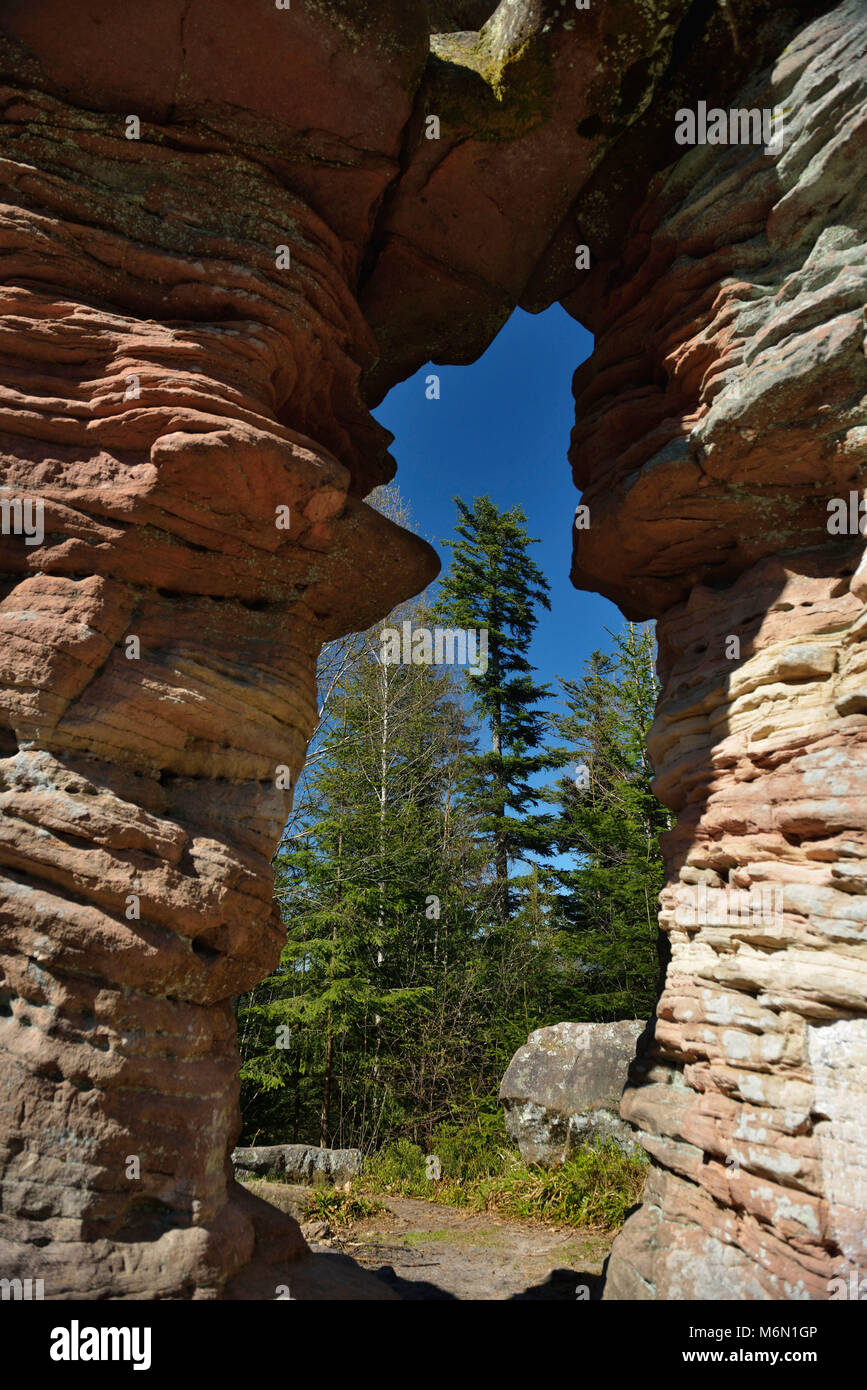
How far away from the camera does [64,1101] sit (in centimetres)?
451

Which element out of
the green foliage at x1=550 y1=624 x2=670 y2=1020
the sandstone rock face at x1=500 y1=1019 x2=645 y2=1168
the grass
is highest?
the green foliage at x1=550 y1=624 x2=670 y2=1020

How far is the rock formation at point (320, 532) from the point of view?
480 cm

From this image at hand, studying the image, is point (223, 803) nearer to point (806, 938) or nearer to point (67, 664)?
point (67, 664)

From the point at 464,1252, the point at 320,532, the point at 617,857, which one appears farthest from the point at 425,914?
the point at 320,532

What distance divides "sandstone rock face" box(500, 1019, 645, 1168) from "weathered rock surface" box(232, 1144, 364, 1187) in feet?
8.49

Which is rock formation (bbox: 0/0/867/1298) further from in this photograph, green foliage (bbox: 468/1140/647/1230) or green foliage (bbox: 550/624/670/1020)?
green foliage (bbox: 550/624/670/1020)

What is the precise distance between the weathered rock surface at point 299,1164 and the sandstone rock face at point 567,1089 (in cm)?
259

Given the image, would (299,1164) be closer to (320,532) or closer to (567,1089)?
(567,1089)

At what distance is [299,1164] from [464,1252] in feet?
10.8

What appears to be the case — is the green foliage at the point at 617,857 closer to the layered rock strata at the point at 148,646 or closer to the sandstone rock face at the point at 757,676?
the sandstone rock face at the point at 757,676

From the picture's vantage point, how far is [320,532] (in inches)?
270

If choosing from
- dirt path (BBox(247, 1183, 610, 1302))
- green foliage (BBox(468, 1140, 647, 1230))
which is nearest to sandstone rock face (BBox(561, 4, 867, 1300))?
dirt path (BBox(247, 1183, 610, 1302))

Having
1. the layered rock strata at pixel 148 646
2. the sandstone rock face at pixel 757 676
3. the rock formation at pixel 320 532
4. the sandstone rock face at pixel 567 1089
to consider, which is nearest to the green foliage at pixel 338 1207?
the sandstone rock face at pixel 567 1089

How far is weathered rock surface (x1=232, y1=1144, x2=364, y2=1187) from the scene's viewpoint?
11172mm
